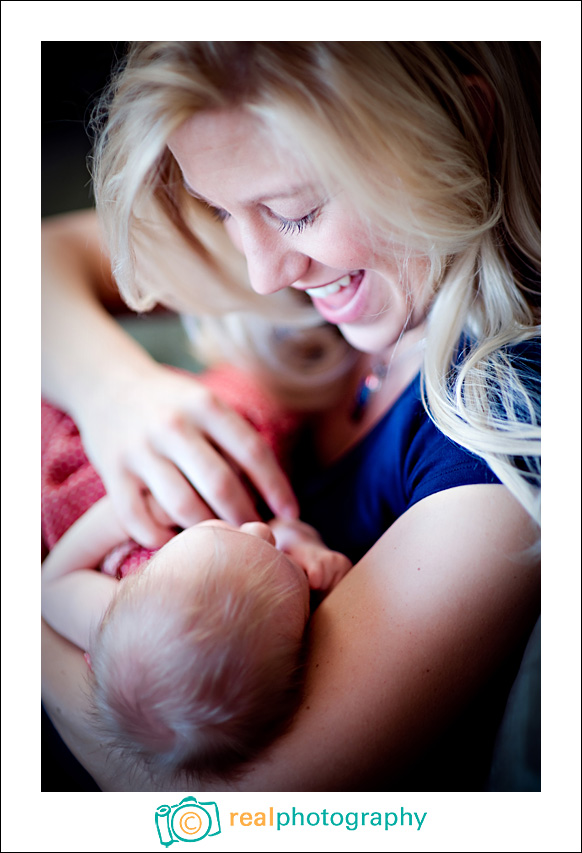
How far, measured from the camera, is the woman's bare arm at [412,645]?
641 mm

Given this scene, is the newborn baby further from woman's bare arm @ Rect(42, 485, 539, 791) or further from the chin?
the chin

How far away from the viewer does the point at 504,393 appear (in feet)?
2.28

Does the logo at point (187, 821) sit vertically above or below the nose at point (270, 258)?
below

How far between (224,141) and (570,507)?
541mm

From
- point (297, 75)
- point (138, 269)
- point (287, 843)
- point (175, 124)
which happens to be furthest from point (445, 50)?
point (287, 843)

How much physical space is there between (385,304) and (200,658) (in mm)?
477

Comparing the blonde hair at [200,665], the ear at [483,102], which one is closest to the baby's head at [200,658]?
the blonde hair at [200,665]

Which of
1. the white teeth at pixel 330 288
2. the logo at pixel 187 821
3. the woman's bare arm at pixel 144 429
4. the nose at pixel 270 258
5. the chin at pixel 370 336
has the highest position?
the nose at pixel 270 258

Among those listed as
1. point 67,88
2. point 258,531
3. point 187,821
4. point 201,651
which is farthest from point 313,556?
point 67,88

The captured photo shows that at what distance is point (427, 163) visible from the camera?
65 cm

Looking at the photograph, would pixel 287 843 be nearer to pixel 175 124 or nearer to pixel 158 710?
pixel 158 710

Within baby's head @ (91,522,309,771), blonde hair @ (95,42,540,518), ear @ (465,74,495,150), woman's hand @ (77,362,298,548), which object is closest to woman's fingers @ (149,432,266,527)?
woman's hand @ (77,362,298,548)

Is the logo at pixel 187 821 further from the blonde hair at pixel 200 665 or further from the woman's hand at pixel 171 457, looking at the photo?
the woman's hand at pixel 171 457

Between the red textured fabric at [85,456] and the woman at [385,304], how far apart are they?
5cm
